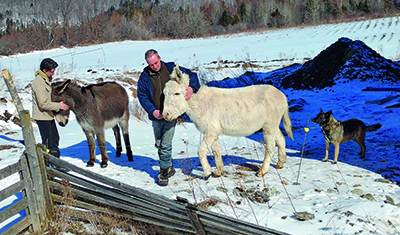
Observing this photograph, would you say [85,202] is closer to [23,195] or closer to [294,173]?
[23,195]

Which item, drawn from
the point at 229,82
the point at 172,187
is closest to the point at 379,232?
the point at 172,187

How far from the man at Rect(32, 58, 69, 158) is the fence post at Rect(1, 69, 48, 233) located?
5.48 feet

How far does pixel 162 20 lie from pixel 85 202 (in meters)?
59.1

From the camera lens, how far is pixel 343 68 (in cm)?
1365

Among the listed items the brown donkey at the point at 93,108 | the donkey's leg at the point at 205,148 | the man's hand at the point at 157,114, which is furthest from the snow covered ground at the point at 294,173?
the man's hand at the point at 157,114

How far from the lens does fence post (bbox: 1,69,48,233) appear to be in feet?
12.3

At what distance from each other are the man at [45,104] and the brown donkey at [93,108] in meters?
0.42

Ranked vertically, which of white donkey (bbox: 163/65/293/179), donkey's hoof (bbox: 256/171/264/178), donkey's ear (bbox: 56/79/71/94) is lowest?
donkey's hoof (bbox: 256/171/264/178)

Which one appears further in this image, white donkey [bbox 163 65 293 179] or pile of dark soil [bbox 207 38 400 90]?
pile of dark soil [bbox 207 38 400 90]

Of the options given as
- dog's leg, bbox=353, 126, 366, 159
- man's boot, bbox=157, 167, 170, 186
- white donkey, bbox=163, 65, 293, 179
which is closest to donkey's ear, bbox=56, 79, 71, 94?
white donkey, bbox=163, 65, 293, 179

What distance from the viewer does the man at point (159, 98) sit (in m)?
5.51

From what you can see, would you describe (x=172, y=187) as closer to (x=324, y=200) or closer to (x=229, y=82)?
(x=324, y=200)

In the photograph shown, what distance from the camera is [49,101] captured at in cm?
568

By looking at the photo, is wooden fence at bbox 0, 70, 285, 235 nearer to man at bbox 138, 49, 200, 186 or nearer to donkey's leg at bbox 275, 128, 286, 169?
man at bbox 138, 49, 200, 186
